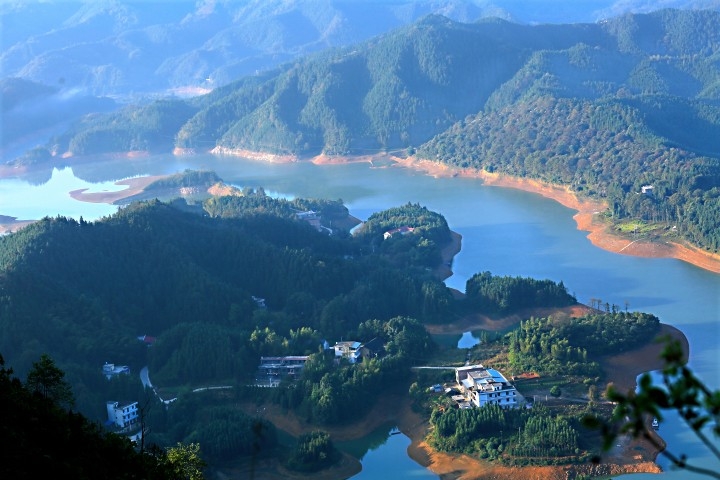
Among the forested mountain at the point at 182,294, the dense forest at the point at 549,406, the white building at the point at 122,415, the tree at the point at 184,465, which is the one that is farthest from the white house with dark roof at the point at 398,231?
the tree at the point at 184,465

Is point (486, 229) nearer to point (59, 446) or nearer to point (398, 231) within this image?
point (398, 231)

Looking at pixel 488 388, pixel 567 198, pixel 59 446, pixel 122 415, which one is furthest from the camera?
pixel 567 198

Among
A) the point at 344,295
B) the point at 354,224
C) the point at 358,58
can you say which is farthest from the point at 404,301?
the point at 358,58

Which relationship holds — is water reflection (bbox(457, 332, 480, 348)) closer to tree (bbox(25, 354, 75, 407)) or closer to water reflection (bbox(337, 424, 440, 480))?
water reflection (bbox(337, 424, 440, 480))

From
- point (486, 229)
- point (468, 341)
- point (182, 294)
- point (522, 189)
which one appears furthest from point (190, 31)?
point (468, 341)

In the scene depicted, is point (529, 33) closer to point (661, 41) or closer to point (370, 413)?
point (661, 41)

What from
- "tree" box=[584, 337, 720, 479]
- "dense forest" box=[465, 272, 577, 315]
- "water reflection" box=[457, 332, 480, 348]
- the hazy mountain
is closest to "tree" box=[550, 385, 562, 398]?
"water reflection" box=[457, 332, 480, 348]
